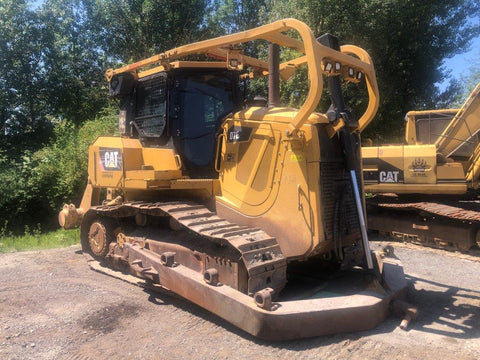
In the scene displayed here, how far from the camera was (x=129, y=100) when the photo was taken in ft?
20.0

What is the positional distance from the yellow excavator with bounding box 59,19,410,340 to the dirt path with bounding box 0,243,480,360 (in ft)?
0.77

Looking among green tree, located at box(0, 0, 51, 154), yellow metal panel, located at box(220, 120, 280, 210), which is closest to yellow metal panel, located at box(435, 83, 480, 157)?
yellow metal panel, located at box(220, 120, 280, 210)

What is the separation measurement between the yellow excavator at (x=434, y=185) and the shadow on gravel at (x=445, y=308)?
2.26 meters

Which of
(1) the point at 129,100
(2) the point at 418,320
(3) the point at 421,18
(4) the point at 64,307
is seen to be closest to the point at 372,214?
(2) the point at 418,320

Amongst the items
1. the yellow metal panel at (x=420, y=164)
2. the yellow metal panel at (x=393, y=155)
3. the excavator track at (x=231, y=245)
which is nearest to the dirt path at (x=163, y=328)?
the excavator track at (x=231, y=245)

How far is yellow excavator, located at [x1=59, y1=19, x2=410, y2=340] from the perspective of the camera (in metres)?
3.88

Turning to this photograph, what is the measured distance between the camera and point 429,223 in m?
7.91

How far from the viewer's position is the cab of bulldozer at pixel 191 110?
210 inches

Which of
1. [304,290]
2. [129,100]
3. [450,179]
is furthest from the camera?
[450,179]

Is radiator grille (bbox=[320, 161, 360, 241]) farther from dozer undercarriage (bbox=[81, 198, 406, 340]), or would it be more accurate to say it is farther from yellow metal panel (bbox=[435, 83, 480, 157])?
yellow metal panel (bbox=[435, 83, 480, 157])

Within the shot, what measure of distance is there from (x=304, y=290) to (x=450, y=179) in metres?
4.71

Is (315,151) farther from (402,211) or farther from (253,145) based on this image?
(402,211)

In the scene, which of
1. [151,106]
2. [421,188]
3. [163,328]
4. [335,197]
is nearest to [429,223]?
[421,188]

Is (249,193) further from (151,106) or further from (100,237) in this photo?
(100,237)
